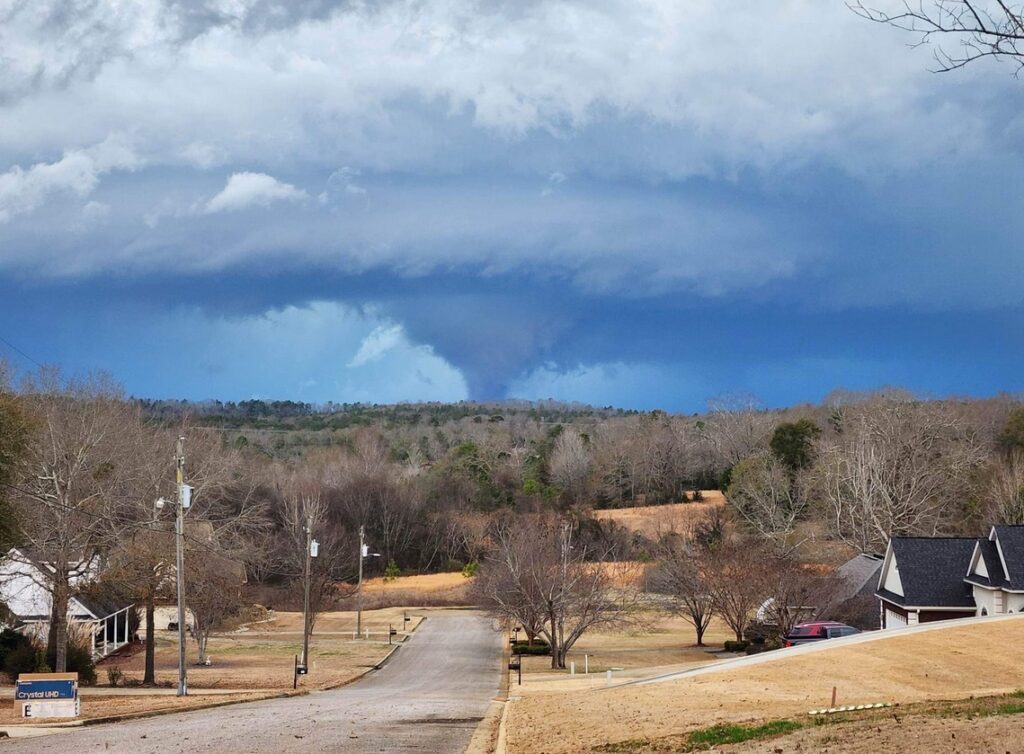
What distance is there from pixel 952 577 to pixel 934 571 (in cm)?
93

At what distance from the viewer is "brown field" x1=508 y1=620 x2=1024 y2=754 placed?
63.2ft

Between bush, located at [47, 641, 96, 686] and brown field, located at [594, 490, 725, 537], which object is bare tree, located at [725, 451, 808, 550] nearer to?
brown field, located at [594, 490, 725, 537]

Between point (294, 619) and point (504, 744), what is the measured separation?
212 feet

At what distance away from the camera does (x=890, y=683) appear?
29.0 metres

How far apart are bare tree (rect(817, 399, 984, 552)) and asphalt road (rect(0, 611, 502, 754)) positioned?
4534cm

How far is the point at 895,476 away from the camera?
8412 cm

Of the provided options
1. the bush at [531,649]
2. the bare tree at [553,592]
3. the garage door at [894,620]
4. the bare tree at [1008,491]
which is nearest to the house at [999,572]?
the garage door at [894,620]

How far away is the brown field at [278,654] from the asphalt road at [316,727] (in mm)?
4752

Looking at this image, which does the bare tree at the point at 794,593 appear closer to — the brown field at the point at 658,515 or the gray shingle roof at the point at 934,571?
the gray shingle roof at the point at 934,571

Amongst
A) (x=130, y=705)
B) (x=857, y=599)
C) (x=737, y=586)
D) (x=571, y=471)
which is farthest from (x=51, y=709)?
(x=571, y=471)

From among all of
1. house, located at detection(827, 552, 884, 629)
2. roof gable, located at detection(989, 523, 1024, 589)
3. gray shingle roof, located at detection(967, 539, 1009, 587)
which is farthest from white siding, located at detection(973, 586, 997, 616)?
house, located at detection(827, 552, 884, 629)

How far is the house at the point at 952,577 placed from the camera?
47562 mm

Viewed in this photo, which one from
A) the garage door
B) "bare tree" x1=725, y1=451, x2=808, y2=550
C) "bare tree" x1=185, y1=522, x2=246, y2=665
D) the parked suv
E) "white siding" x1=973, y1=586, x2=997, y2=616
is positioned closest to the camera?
the parked suv

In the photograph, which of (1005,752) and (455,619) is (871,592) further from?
(1005,752)
